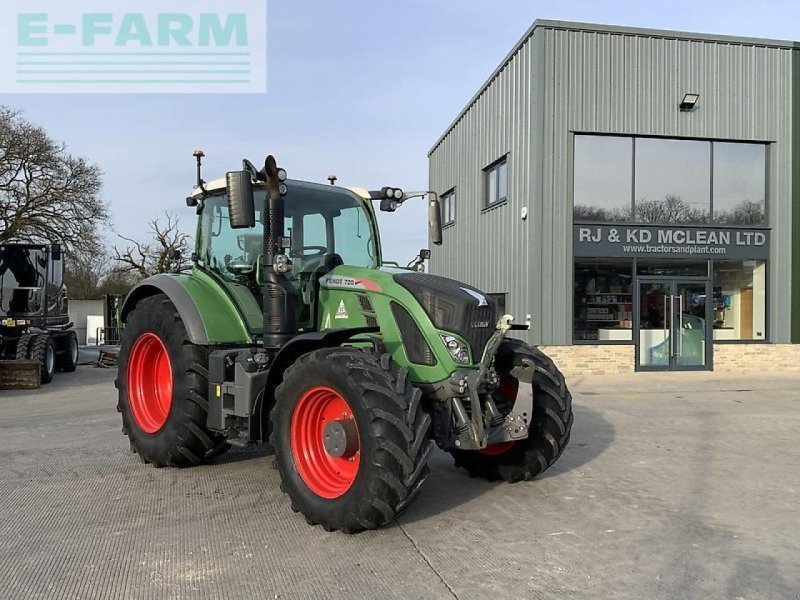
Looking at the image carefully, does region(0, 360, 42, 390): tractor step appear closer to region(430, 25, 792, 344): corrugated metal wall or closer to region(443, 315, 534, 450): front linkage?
region(430, 25, 792, 344): corrugated metal wall

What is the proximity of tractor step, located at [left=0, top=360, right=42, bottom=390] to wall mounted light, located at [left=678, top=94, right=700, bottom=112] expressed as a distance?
1279 cm

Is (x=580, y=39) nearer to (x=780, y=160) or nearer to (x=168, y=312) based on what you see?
(x=780, y=160)

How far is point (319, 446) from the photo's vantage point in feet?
14.3

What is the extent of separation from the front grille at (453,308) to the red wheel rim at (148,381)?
2.65 meters

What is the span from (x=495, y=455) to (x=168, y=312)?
288 cm

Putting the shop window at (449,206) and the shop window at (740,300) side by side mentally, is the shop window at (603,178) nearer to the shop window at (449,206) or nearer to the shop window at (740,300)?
the shop window at (740,300)

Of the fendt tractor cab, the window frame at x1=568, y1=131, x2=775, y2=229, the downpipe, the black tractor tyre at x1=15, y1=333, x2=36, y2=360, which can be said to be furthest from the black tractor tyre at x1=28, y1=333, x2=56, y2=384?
the window frame at x1=568, y1=131, x2=775, y2=229

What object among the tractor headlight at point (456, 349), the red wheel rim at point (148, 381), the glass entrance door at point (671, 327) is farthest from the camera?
the glass entrance door at point (671, 327)

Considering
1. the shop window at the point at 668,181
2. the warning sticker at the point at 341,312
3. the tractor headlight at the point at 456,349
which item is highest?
the shop window at the point at 668,181

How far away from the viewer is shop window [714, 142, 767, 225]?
13.7 meters

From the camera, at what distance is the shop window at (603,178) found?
1312 centimetres

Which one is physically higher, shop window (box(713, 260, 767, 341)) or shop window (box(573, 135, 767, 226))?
shop window (box(573, 135, 767, 226))

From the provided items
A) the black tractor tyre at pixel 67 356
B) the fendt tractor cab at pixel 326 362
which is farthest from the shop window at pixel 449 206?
the fendt tractor cab at pixel 326 362

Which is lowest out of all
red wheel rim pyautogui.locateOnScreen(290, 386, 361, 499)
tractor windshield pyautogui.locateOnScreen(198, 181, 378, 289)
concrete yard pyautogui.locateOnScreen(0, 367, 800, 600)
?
concrete yard pyautogui.locateOnScreen(0, 367, 800, 600)
